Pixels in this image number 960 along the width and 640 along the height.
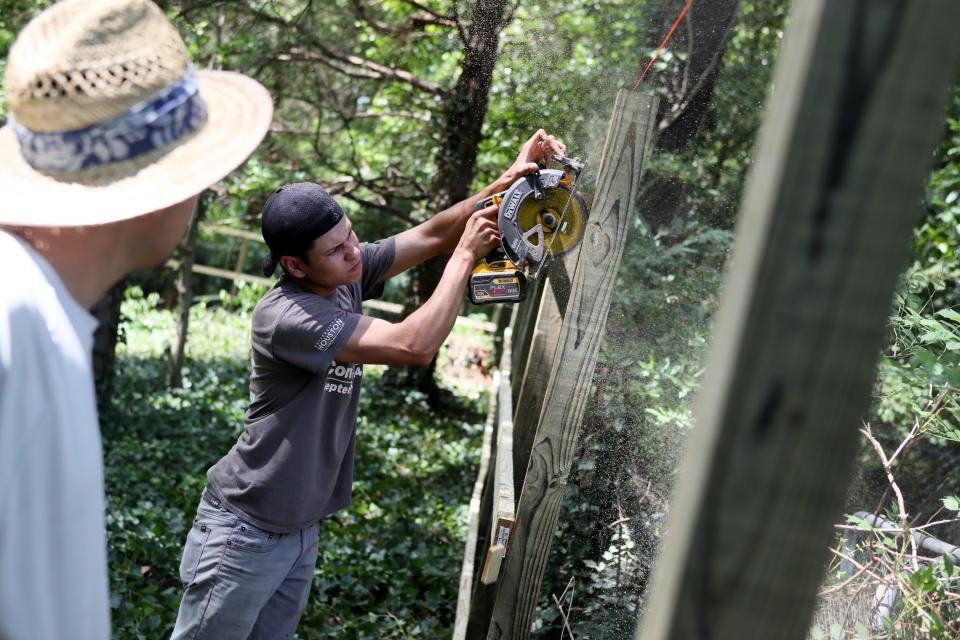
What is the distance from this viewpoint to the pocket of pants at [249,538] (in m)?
2.84

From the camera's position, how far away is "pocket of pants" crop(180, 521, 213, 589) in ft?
9.47

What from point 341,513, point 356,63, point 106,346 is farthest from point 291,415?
point 356,63

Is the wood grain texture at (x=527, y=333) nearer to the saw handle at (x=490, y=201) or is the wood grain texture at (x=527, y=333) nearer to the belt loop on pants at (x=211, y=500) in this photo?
the saw handle at (x=490, y=201)

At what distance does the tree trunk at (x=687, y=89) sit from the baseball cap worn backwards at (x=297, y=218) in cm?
173

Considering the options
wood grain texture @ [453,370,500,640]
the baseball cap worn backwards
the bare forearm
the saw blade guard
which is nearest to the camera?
the baseball cap worn backwards

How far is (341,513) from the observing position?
19.4 ft

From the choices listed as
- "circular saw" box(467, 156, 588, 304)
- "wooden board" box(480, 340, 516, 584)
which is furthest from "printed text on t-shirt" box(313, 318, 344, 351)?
"wooden board" box(480, 340, 516, 584)

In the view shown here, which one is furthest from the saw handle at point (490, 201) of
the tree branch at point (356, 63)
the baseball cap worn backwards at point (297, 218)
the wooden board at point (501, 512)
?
the tree branch at point (356, 63)

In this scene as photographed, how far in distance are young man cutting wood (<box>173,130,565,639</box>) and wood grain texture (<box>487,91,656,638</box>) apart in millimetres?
336

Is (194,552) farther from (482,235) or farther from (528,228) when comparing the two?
(528,228)

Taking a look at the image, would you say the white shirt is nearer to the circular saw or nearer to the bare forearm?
the circular saw

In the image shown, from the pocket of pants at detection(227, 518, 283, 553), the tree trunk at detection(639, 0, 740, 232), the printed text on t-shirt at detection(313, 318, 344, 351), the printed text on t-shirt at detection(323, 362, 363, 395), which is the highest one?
the tree trunk at detection(639, 0, 740, 232)

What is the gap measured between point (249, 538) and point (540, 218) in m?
1.47

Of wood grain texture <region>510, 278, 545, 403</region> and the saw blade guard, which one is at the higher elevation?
the saw blade guard
